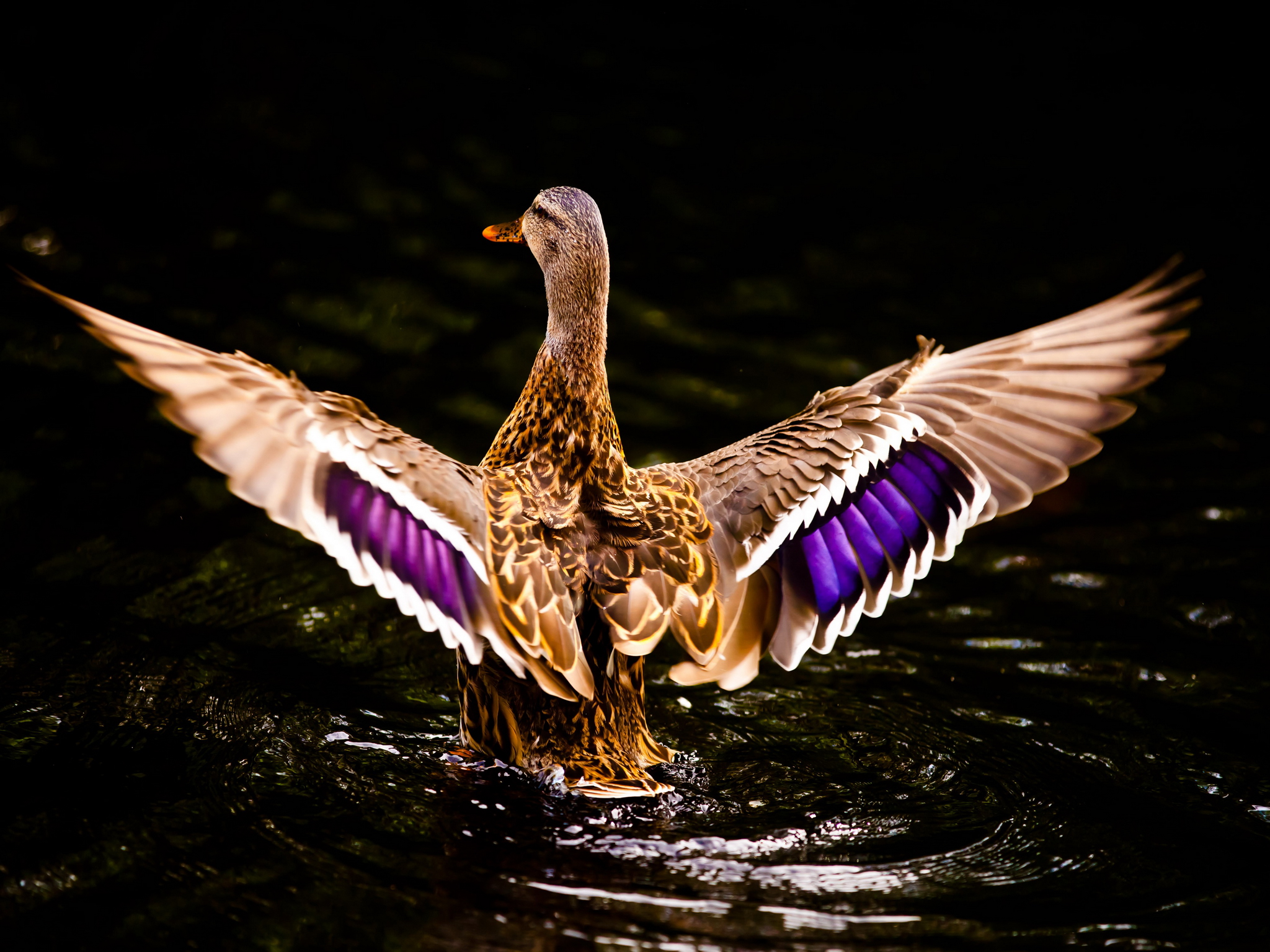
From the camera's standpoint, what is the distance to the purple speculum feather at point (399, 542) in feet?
13.4

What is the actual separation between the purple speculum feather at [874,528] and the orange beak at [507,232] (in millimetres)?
1591

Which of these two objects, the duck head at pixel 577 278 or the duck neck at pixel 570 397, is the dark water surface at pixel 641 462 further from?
the duck head at pixel 577 278

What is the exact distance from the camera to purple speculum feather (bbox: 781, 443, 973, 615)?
4820mm

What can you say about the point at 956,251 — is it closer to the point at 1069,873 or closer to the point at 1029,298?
the point at 1029,298

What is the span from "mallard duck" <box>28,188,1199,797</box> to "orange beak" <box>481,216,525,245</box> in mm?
148

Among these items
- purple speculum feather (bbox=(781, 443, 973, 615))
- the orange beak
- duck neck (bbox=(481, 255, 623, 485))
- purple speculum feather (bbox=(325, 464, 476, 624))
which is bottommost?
purple speculum feather (bbox=(325, 464, 476, 624))

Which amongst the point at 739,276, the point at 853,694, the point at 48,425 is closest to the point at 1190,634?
the point at 853,694

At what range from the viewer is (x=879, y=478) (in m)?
4.91

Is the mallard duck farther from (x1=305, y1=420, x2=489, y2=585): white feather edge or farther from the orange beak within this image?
the orange beak

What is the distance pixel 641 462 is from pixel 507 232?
1.99m

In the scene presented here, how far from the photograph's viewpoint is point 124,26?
34.6 ft

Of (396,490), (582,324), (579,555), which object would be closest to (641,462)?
(582,324)

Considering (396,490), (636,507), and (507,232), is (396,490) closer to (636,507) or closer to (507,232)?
(636,507)

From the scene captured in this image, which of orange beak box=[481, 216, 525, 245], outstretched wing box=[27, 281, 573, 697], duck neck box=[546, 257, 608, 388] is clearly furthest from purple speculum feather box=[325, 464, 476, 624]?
orange beak box=[481, 216, 525, 245]
